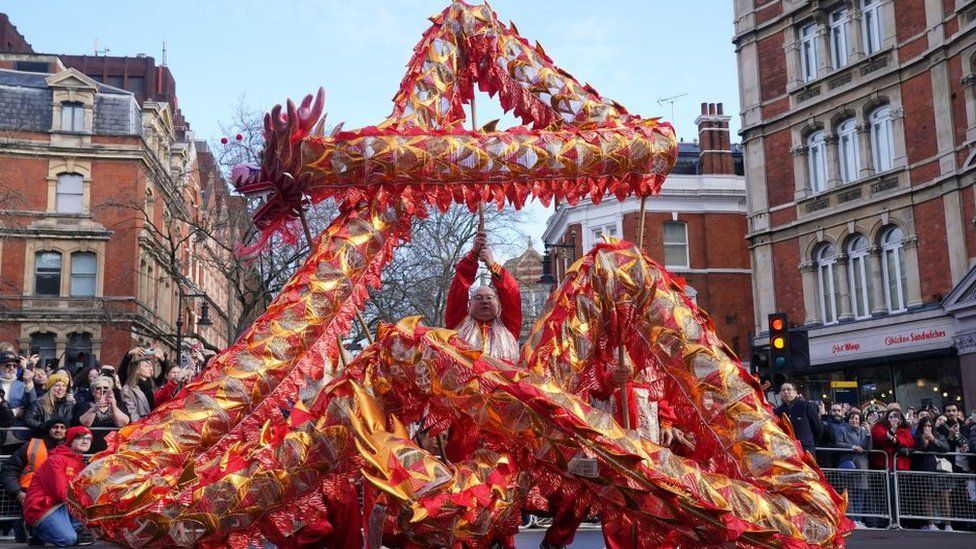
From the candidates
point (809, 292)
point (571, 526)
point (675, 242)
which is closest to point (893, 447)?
point (571, 526)

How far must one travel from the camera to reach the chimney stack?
4144cm

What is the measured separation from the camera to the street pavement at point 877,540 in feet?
28.7

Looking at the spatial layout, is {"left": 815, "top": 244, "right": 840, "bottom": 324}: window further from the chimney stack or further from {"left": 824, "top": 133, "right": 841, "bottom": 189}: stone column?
the chimney stack

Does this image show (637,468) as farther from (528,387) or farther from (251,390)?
(251,390)

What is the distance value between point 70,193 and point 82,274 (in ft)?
11.1

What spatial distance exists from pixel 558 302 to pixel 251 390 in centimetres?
160

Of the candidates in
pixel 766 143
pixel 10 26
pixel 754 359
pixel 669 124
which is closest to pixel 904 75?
pixel 766 143

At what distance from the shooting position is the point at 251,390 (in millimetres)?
4789

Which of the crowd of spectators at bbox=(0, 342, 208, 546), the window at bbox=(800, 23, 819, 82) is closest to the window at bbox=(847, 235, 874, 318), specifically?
the window at bbox=(800, 23, 819, 82)

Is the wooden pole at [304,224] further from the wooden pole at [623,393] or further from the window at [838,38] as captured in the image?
the window at [838,38]

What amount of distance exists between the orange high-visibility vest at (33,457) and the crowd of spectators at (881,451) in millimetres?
8454

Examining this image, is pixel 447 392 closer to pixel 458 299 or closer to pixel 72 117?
pixel 458 299

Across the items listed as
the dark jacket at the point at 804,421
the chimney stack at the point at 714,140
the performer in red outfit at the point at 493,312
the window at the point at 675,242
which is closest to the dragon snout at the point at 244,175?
the performer in red outfit at the point at 493,312

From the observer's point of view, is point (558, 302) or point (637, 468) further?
point (558, 302)
